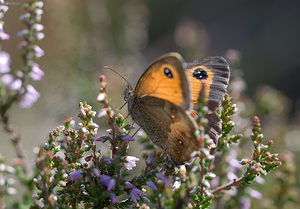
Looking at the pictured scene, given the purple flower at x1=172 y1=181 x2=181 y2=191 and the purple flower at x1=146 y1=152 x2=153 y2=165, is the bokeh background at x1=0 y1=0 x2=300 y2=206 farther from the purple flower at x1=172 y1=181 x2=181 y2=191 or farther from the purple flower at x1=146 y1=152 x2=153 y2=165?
the purple flower at x1=172 y1=181 x2=181 y2=191

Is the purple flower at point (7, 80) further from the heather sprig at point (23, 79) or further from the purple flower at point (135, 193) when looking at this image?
the purple flower at point (135, 193)

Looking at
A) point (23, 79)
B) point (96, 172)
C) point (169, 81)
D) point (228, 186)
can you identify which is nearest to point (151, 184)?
point (96, 172)

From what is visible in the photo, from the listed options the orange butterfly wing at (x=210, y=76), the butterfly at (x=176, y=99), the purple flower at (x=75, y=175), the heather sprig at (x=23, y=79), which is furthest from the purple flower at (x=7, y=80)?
the orange butterfly wing at (x=210, y=76)

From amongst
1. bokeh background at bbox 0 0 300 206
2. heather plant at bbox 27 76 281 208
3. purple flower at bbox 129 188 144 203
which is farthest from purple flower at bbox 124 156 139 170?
bokeh background at bbox 0 0 300 206

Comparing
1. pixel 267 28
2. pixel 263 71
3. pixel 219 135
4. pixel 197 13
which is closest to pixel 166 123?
pixel 219 135

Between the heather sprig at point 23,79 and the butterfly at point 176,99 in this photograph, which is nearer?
the heather sprig at point 23,79

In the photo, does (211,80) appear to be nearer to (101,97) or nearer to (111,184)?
(101,97)
